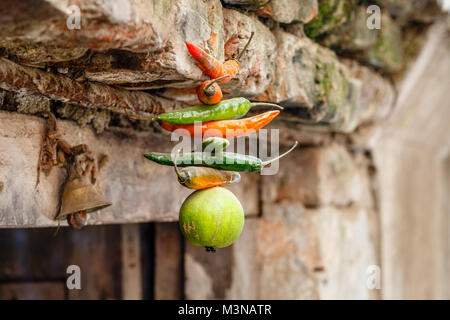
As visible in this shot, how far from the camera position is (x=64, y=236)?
7.71ft

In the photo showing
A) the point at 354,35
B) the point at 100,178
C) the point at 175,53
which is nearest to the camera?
the point at 175,53

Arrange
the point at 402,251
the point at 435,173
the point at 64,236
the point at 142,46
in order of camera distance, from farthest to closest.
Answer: the point at 435,173, the point at 402,251, the point at 64,236, the point at 142,46

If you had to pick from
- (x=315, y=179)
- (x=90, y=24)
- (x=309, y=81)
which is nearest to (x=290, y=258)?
(x=315, y=179)

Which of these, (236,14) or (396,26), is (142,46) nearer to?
(236,14)

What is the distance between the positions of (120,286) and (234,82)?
137cm

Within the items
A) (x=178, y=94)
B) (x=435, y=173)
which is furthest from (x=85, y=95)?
(x=435, y=173)

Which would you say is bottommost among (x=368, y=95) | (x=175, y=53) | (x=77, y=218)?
(x=77, y=218)

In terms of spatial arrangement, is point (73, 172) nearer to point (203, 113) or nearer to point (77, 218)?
point (77, 218)

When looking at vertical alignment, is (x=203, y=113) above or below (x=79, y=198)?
above

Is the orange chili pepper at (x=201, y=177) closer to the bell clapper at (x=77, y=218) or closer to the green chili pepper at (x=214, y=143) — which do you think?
the green chili pepper at (x=214, y=143)

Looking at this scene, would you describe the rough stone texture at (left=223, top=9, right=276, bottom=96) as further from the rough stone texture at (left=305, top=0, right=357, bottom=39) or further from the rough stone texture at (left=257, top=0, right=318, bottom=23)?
the rough stone texture at (left=305, top=0, right=357, bottom=39)

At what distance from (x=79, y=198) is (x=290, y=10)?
0.79 metres

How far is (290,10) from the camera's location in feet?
5.03

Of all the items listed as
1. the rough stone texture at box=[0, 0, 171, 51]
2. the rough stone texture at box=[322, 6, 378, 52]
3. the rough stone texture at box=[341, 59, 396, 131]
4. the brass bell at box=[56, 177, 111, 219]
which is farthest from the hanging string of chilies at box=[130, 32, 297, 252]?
the rough stone texture at box=[341, 59, 396, 131]
